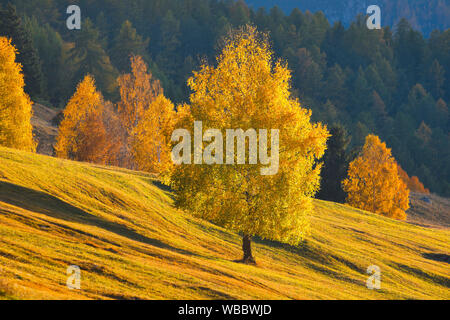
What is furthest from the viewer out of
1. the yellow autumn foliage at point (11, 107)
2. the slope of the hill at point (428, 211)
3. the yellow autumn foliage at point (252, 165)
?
the slope of the hill at point (428, 211)

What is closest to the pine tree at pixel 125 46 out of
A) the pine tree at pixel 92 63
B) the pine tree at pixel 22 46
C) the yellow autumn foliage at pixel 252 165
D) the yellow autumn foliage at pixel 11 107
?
the pine tree at pixel 92 63

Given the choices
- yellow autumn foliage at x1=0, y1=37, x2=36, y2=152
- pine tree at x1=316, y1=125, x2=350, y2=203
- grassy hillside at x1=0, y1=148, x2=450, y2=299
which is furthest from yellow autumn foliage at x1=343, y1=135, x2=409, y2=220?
yellow autumn foliage at x1=0, y1=37, x2=36, y2=152

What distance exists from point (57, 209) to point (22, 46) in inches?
3176

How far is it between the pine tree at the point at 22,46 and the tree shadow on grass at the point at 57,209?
2928 inches

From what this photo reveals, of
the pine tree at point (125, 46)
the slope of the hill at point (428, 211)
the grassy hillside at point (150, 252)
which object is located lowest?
the slope of the hill at point (428, 211)

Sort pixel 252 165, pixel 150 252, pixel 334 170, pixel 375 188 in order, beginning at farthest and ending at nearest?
pixel 334 170 < pixel 375 188 < pixel 252 165 < pixel 150 252

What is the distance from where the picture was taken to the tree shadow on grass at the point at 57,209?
33062 mm

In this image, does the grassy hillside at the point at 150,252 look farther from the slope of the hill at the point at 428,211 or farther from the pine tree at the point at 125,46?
the pine tree at the point at 125,46

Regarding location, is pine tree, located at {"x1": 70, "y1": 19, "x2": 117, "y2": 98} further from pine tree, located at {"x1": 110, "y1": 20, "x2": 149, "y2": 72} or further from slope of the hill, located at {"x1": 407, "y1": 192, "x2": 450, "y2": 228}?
slope of the hill, located at {"x1": 407, "y1": 192, "x2": 450, "y2": 228}

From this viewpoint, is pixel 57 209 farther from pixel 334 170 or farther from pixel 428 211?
pixel 428 211

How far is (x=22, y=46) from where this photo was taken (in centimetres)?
10412

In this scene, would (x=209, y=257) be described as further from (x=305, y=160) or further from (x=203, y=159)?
(x=305, y=160)

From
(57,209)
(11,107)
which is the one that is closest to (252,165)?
(57,209)
